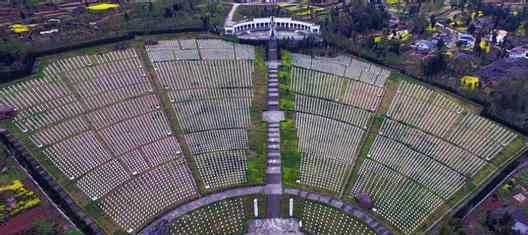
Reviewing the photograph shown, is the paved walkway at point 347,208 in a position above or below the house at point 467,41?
below

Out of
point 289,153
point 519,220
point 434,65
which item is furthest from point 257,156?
point 434,65

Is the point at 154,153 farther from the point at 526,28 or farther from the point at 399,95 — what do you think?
the point at 526,28

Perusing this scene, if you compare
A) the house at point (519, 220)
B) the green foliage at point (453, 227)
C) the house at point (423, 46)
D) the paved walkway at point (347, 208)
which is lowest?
the paved walkway at point (347, 208)

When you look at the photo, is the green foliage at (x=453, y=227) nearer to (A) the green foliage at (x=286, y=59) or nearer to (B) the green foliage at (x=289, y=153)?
(B) the green foliage at (x=289, y=153)

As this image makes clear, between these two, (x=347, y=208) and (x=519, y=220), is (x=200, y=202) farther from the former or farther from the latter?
(x=519, y=220)

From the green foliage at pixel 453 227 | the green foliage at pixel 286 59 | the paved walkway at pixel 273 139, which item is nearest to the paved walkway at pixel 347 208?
the paved walkway at pixel 273 139

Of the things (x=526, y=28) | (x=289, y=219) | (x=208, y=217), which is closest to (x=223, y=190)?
(x=208, y=217)
